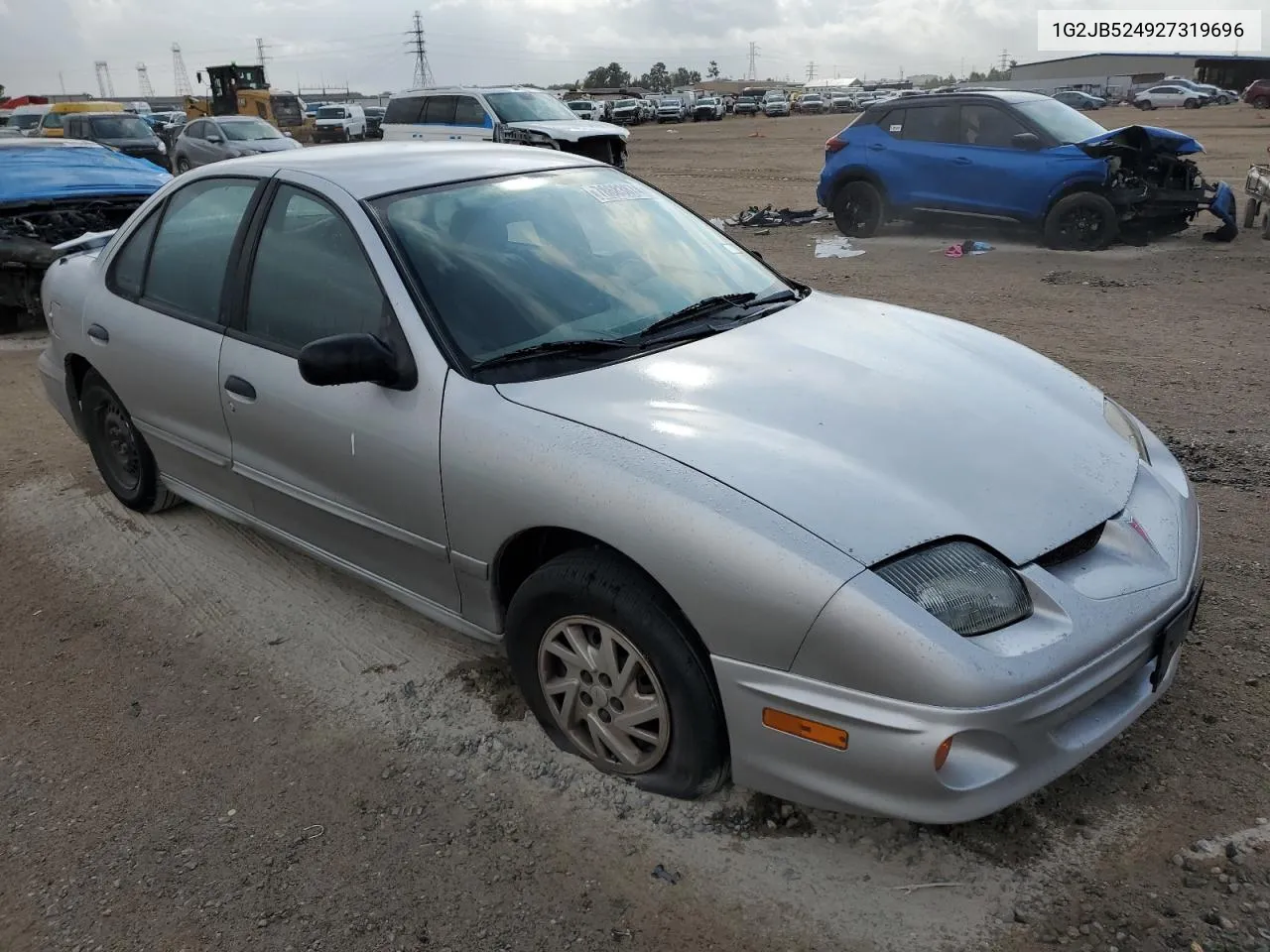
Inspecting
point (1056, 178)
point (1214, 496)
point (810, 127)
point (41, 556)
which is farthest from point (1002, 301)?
point (810, 127)

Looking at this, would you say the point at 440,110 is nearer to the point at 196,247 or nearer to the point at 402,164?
the point at 196,247

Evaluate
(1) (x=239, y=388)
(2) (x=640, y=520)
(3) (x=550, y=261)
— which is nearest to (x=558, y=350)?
(3) (x=550, y=261)

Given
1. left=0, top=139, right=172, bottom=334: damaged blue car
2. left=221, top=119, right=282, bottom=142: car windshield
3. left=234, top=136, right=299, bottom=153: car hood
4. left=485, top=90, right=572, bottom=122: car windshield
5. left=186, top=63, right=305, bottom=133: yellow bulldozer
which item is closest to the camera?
left=0, top=139, right=172, bottom=334: damaged blue car

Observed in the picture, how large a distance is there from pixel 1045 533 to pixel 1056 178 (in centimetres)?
915

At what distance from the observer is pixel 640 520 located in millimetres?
2311

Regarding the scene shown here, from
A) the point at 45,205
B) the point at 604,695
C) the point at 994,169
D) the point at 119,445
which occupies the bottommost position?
the point at 604,695

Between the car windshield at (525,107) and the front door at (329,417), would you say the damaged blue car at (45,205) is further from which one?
the car windshield at (525,107)

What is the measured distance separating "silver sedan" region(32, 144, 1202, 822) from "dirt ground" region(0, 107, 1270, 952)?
10.5 inches

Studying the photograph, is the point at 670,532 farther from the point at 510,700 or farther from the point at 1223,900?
the point at 1223,900

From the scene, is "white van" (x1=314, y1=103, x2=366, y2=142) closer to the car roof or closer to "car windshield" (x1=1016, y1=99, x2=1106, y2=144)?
"car windshield" (x1=1016, y1=99, x2=1106, y2=144)

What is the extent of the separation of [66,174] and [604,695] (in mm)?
8750

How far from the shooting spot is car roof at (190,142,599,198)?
327 cm

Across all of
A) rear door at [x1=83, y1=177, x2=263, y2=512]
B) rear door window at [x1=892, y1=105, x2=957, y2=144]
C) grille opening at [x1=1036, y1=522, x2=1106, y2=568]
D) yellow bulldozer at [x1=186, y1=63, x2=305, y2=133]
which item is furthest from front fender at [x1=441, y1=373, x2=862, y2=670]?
yellow bulldozer at [x1=186, y1=63, x2=305, y2=133]

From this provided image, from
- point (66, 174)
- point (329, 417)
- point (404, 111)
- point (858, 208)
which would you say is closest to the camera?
point (329, 417)
